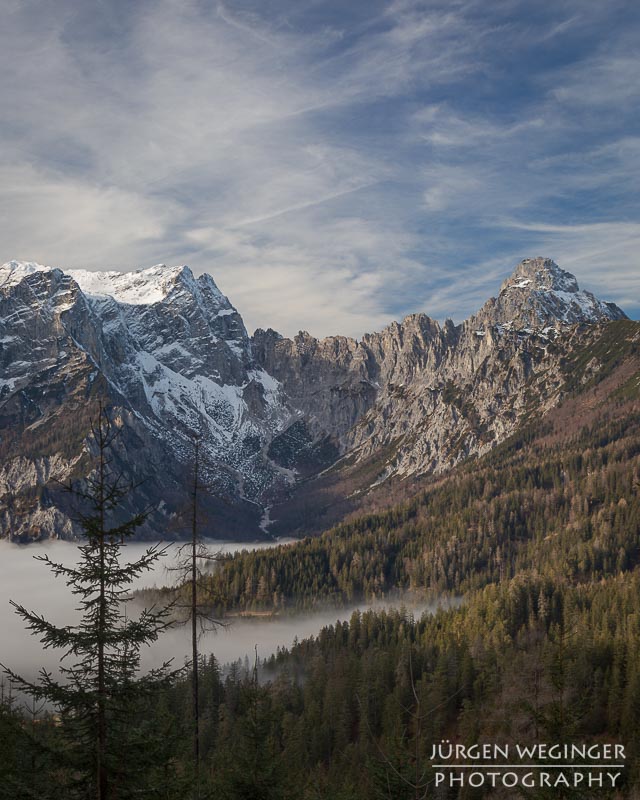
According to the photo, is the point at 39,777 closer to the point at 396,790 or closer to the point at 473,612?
the point at 396,790

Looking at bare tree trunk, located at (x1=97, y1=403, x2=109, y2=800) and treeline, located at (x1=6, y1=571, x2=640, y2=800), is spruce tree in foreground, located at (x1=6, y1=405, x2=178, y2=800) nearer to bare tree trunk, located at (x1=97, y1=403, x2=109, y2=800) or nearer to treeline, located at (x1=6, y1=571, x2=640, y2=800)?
bare tree trunk, located at (x1=97, y1=403, x2=109, y2=800)

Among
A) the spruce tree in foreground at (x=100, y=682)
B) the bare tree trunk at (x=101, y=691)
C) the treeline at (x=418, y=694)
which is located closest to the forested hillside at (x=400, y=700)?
the treeline at (x=418, y=694)

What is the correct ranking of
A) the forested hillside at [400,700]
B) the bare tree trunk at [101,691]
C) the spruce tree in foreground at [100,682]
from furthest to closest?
the forested hillside at [400,700] < the bare tree trunk at [101,691] < the spruce tree in foreground at [100,682]

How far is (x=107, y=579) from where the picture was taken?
84.3ft

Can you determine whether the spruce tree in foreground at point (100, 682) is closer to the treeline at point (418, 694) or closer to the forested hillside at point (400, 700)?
the forested hillside at point (400, 700)

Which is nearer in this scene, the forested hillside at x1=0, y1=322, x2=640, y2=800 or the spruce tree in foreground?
the spruce tree in foreground

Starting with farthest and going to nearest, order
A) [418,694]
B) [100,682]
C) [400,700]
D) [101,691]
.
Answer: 1. [400,700]
2. [418,694]
3. [100,682]
4. [101,691]

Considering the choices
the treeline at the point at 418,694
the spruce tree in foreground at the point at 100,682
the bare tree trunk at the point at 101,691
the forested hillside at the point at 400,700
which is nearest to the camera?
the spruce tree in foreground at the point at 100,682

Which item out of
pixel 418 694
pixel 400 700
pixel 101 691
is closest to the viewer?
pixel 101 691

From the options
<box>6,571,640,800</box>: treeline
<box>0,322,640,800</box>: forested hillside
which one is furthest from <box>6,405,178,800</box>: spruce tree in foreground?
A: <box>6,571,640,800</box>: treeline

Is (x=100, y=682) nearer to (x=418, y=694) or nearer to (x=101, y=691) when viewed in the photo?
(x=101, y=691)

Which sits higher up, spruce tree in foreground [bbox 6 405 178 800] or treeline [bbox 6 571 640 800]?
spruce tree in foreground [bbox 6 405 178 800]

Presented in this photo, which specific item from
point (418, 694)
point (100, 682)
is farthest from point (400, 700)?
point (100, 682)

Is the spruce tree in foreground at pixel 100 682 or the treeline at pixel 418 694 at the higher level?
the spruce tree in foreground at pixel 100 682
